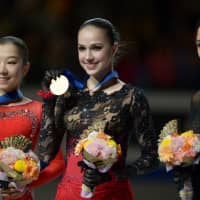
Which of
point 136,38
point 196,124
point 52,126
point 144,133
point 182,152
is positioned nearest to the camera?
point 182,152

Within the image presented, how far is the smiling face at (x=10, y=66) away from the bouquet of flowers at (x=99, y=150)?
A: 0.68 m

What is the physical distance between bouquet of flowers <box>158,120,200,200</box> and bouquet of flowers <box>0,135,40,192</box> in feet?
2.18

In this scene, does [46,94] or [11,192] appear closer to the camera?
[11,192]

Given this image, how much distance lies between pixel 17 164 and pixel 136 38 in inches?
152

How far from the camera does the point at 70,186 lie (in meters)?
5.37

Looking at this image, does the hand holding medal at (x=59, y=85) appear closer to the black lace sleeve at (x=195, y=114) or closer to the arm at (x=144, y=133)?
the arm at (x=144, y=133)

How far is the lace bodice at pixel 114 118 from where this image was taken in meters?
5.33

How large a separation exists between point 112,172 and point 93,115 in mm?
314

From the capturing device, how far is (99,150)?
16.9ft

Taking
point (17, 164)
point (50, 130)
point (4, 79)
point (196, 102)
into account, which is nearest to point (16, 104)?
point (4, 79)

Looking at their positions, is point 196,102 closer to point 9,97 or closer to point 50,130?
point 50,130

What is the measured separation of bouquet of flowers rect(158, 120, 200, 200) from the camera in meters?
5.09

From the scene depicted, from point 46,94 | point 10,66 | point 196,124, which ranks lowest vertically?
point 196,124

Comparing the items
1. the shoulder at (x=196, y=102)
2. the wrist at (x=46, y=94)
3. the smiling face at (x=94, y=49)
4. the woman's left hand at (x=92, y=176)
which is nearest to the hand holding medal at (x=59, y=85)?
the wrist at (x=46, y=94)
